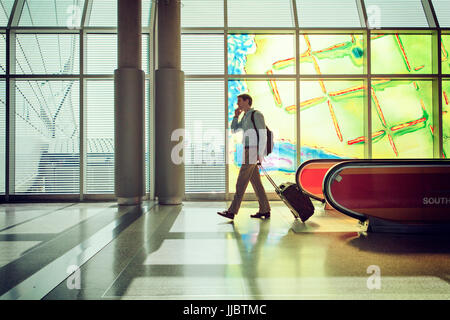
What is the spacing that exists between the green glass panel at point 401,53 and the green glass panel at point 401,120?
30 cm

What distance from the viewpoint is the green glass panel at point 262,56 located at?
8055 mm

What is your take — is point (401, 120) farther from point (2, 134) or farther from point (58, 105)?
point (2, 134)

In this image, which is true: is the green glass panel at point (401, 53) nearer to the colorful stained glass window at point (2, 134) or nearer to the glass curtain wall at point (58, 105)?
the glass curtain wall at point (58, 105)

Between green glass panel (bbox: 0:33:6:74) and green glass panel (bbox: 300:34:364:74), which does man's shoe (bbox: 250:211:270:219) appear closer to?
green glass panel (bbox: 300:34:364:74)

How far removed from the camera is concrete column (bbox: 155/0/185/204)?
7141 mm

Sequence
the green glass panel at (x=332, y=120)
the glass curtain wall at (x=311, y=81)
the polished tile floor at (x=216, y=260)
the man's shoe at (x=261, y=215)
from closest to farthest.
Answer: the polished tile floor at (x=216, y=260), the man's shoe at (x=261, y=215), the glass curtain wall at (x=311, y=81), the green glass panel at (x=332, y=120)

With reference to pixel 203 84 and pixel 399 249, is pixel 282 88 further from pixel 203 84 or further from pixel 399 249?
pixel 399 249

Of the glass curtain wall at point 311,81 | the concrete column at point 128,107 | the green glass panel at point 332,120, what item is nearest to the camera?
the concrete column at point 128,107

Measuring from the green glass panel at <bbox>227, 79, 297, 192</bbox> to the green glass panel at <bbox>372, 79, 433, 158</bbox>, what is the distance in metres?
1.88

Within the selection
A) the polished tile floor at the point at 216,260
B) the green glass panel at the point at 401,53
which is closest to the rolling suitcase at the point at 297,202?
the polished tile floor at the point at 216,260

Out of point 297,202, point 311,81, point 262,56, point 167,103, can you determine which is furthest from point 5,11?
point 297,202

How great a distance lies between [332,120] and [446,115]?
260 cm

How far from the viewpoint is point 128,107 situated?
7066 millimetres

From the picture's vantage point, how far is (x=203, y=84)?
814cm
